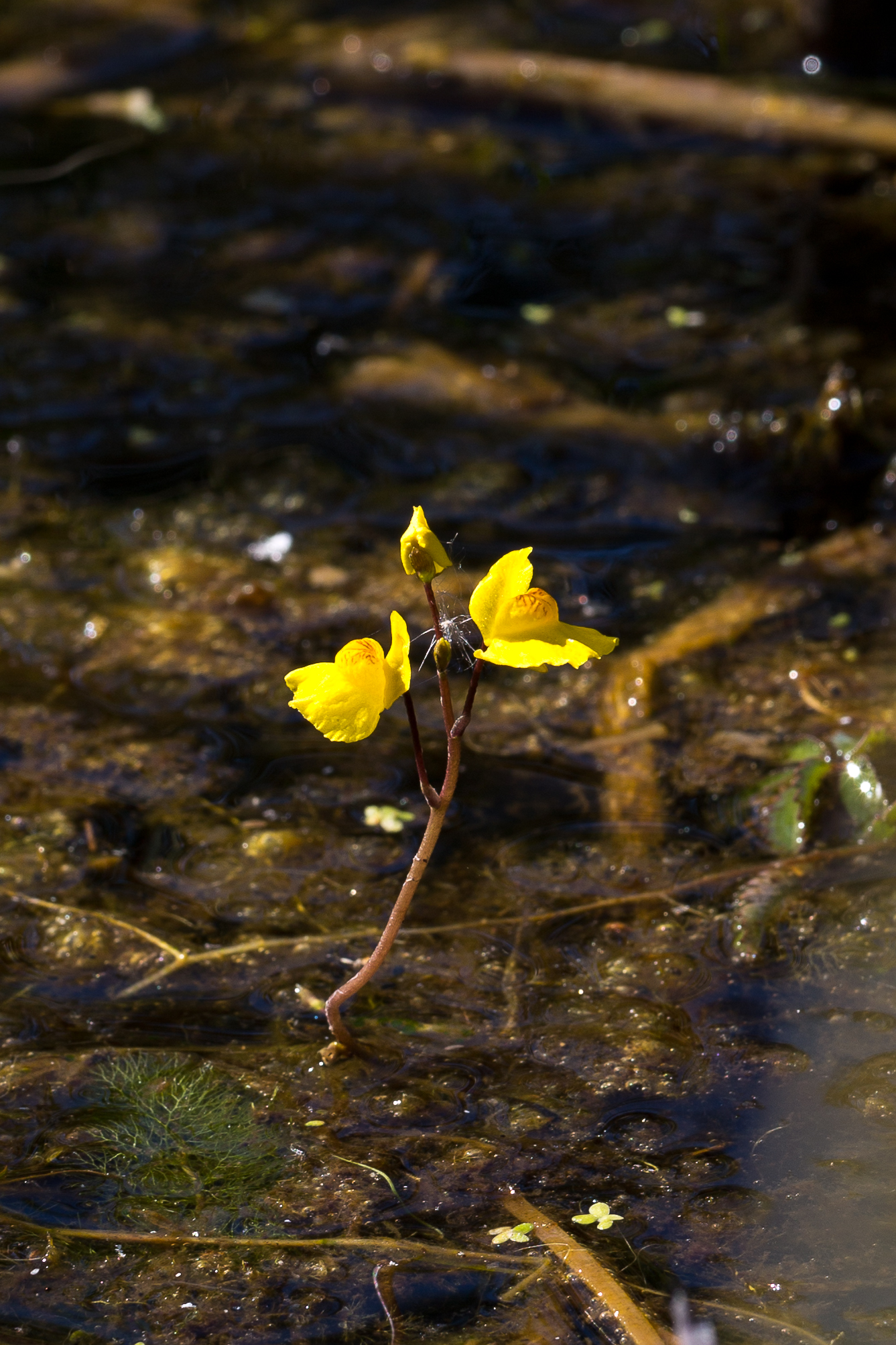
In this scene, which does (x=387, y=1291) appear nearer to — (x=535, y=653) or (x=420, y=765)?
(x=420, y=765)

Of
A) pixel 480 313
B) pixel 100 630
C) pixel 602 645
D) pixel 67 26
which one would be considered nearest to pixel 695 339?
pixel 480 313

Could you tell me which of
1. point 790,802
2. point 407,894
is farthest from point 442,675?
point 790,802

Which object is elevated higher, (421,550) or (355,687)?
(421,550)

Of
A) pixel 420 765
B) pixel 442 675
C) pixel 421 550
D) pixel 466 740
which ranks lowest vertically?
pixel 466 740

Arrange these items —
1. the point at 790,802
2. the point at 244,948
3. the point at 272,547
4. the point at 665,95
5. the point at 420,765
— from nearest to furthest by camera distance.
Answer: the point at 420,765
the point at 244,948
the point at 790,802
the point at 272,547
the point at 665,95

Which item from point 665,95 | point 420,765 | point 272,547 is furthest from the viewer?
point 665,95

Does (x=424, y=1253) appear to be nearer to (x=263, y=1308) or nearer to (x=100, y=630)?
(x=263, y=1308)

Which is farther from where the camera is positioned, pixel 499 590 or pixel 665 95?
pixel 665 95

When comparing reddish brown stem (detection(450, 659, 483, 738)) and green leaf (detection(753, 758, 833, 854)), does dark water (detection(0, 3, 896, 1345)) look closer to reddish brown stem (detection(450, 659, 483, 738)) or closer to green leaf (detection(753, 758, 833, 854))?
green leaf (detection(753, 758, 833, 854))
